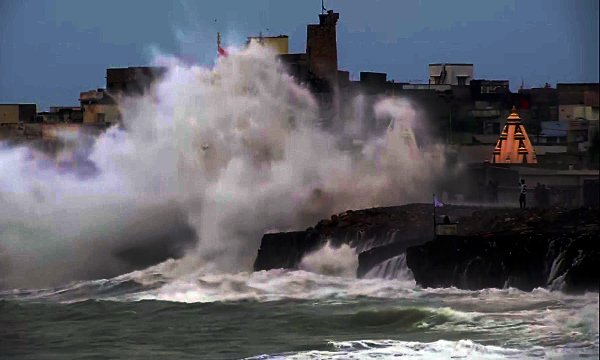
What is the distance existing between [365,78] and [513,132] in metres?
6.97

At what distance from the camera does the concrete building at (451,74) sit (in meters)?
48.1

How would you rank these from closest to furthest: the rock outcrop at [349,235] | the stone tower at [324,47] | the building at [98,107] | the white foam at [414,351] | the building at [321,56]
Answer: the white foam at [414,351] < the rock outcrop at [349,235] < the building at [321,56] < the stone tower at [324,47] < the building at [98,107]

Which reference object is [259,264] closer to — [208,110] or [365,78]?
[208,110]

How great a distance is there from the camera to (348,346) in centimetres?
1992

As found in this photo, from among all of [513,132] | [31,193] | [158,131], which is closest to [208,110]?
[158,131]

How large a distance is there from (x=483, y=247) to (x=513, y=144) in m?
16.7

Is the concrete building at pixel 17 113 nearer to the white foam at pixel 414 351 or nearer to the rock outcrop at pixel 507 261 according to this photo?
the rock outcrop at pixel 507 261

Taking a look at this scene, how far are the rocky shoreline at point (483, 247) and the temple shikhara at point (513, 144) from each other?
8779mm

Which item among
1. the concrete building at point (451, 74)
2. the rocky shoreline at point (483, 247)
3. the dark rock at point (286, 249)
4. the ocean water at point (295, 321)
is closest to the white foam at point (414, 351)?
the ocean water at point (295, 321)

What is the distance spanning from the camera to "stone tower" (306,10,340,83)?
42.9m

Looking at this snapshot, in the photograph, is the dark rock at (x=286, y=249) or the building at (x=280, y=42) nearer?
the dark rock at (x=286, y=249)

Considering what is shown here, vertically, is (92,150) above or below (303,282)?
above

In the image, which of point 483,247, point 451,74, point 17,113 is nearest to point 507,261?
point 483,247

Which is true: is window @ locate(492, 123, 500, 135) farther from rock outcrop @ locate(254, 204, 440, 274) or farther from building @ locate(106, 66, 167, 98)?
rock outcrop @ locate(254, 204, 440, 274)
